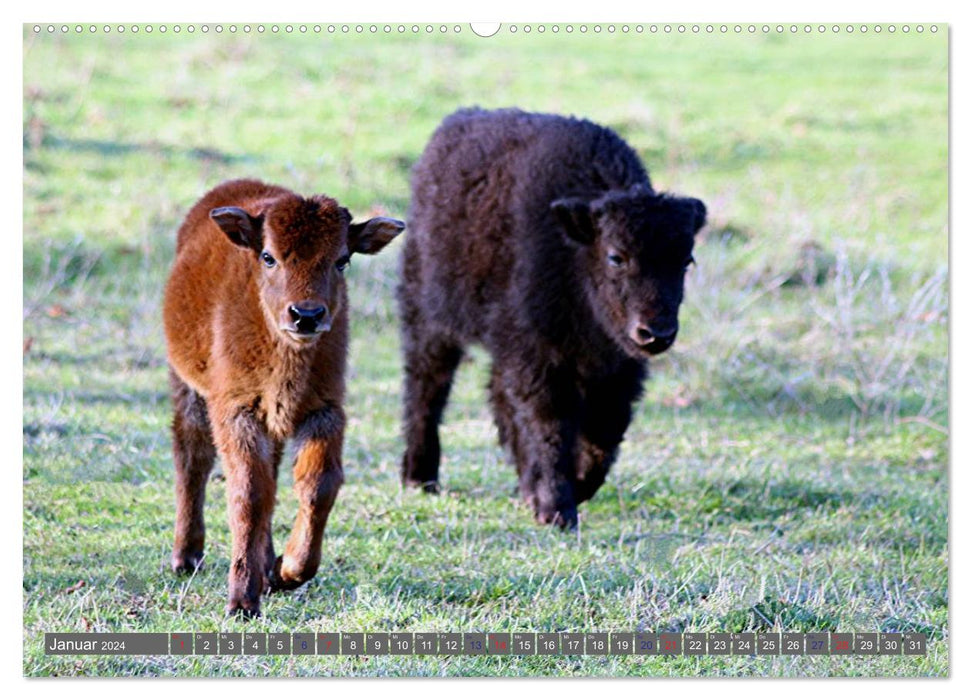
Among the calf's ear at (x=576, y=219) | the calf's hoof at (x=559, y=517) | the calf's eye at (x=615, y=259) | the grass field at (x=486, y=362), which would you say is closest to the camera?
the grass field at (x=486, y=362)

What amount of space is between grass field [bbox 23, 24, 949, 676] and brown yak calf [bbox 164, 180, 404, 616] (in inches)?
13.7

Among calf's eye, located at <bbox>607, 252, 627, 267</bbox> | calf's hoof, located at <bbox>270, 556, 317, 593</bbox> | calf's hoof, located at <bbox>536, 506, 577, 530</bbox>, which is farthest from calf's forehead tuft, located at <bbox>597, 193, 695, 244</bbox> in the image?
calf's hoof, located at <bbox>270, 556, 317, 593</bbox>

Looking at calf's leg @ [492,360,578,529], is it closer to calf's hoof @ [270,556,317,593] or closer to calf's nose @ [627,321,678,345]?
calf's nose @ [627,321,678,345]

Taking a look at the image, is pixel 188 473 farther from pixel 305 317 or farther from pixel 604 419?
pixel 604 419

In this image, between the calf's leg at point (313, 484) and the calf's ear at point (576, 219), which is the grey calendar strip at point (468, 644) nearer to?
the calf's leg at point (313, 484)

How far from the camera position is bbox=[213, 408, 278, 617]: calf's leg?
5.65m

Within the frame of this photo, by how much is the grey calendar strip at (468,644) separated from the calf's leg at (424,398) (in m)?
2.64

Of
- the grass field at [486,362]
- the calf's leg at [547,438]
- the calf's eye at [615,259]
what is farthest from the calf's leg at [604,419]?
the calf's eye at [615,259]

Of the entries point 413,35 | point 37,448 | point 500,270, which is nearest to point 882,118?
point 500,270

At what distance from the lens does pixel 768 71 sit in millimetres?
11523

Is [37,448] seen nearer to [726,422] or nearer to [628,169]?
[628,169]

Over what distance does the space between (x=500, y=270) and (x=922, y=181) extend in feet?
16.4

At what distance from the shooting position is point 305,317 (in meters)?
5.45

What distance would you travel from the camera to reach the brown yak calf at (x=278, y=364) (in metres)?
5.59
